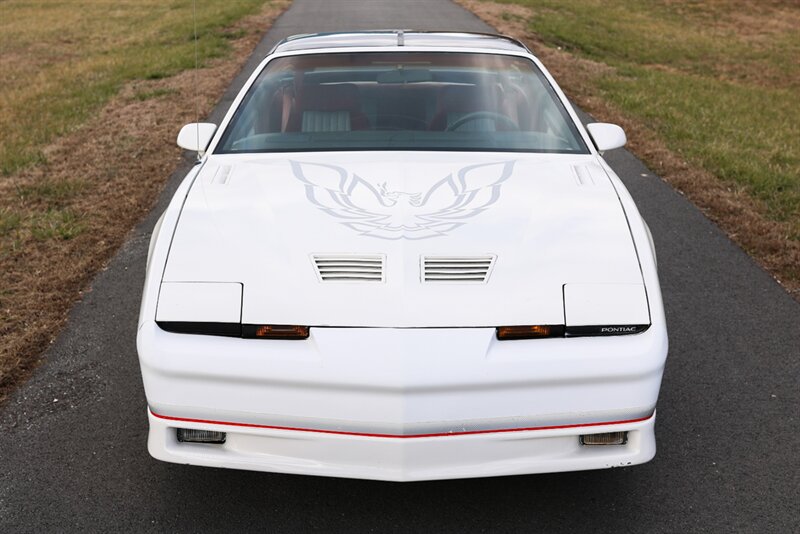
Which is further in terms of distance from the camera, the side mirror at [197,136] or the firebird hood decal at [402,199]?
the side mirror at [197,136]

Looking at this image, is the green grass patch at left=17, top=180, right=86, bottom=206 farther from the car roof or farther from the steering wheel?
the steering wheel

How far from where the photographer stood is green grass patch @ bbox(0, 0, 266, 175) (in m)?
9.58

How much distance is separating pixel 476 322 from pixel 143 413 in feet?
5.43

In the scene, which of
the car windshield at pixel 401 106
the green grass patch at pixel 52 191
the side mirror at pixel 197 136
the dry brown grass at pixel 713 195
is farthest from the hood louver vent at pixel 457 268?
the green grass patch at pixel 52 191

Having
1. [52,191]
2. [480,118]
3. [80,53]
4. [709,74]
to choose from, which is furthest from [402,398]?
[80,53]

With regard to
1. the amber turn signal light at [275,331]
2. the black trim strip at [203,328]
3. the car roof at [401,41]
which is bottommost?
the black trim strip at [203,328]

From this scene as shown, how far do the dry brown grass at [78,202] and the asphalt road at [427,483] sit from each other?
23cm

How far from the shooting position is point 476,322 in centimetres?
260

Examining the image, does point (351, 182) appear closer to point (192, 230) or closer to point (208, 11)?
point (192, 230)

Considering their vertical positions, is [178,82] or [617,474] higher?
[617,474]

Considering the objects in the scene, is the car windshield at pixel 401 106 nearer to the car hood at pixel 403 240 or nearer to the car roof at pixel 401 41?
the car roof at pixel 401 41

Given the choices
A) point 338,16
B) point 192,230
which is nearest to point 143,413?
point 192,230

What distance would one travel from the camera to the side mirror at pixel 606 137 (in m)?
3.99

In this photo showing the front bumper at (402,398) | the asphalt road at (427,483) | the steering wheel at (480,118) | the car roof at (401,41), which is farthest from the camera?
the car roof at (401,41)
